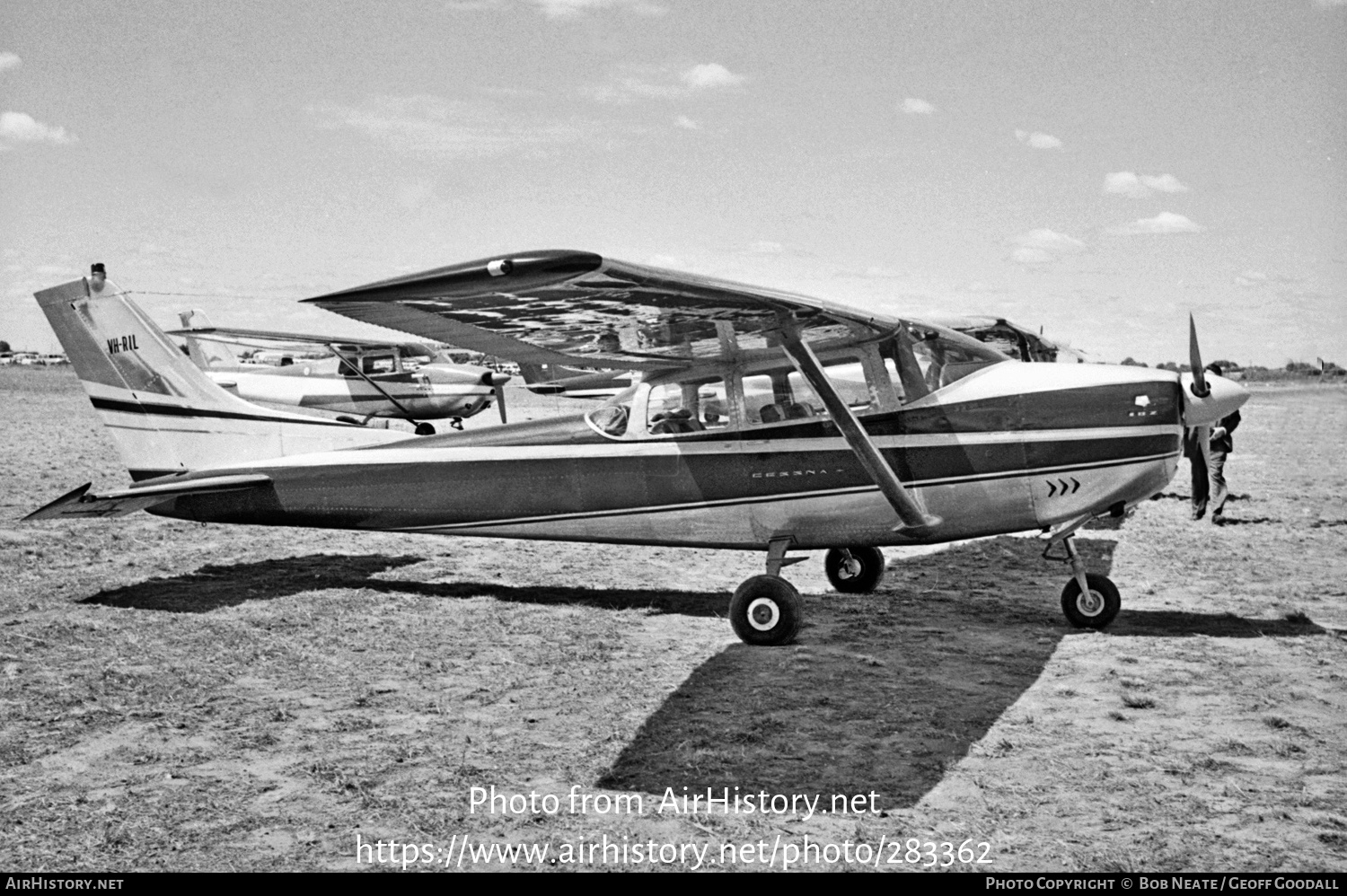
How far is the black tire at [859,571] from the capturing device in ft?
31.7

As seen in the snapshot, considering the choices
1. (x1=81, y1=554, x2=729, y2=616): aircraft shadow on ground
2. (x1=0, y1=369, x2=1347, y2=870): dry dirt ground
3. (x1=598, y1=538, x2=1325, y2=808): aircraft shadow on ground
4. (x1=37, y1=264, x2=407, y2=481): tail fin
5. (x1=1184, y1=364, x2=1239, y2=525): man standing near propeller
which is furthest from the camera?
(x1=1184, y1=364, x2=1239, y2=525): man standing near propeller

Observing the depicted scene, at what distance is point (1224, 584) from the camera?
993cm

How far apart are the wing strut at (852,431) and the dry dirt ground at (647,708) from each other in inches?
38.5

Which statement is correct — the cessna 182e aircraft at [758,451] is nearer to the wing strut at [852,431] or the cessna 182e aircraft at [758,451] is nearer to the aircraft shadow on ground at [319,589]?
the wing strut at [852,431]

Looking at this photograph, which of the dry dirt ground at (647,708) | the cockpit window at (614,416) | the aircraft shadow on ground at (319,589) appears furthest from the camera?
the aircraft shadow on ground at (319,589)

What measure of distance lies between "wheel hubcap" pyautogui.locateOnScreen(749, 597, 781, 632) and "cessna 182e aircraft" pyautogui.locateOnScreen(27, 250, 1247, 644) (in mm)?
14

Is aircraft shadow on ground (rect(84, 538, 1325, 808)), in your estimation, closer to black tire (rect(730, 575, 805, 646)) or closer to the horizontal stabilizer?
black tire (rect(730, 575, 805, 646))

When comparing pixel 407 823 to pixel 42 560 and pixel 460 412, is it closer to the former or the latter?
pixel 42 560

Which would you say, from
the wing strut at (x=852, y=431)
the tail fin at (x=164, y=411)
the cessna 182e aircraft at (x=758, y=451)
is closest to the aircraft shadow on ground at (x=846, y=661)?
the cessna 182e aircraft at (x=758, y=451)

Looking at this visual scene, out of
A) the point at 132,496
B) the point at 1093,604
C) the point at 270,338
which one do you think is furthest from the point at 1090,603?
the point at 270,338

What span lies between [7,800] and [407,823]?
5.82 ft

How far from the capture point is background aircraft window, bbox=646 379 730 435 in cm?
852

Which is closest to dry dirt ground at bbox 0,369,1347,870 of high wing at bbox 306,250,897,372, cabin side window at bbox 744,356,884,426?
cabin side window at bbox 744,356,884,426

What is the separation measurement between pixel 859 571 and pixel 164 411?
6641 millimetres
